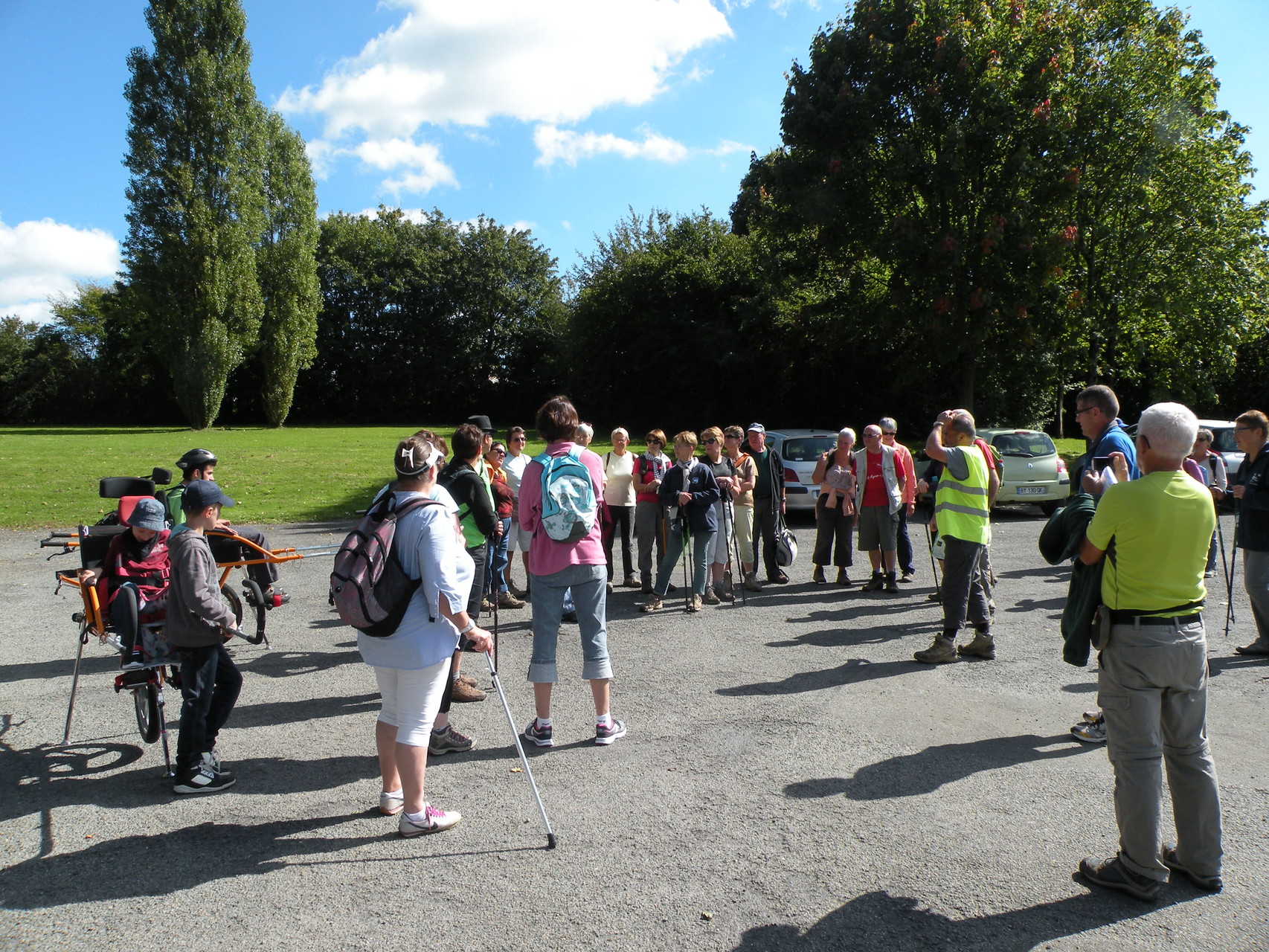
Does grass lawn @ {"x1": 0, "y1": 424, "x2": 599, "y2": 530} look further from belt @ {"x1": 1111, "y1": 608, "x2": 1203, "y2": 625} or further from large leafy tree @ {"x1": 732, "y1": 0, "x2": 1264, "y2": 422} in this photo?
belt @ {"x1": 1111, "y1": 608, "x2": 1203, "y2": 625}

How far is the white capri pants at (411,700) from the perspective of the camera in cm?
380

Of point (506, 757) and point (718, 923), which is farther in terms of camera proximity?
point (506, 757)

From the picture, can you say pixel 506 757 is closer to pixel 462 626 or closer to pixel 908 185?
pixel 462 626

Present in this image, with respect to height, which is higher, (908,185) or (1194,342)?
(908,185)

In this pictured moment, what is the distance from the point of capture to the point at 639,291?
3625 centimetres

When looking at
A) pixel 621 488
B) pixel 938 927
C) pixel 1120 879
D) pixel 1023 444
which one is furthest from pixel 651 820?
pixel 1023 444

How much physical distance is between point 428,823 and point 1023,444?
→ 14.7 meters

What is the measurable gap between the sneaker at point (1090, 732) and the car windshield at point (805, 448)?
1002 cm

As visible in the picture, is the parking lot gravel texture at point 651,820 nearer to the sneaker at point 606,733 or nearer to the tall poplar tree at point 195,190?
the sneaker at point 606,733

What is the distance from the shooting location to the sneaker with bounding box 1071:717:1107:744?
16.0ft

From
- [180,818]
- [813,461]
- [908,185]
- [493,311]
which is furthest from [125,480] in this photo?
[493,311]

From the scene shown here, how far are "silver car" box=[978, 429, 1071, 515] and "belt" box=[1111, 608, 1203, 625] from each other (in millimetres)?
12555

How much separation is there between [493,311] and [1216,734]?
53914 millimetres

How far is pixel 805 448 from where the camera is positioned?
1505 cm
